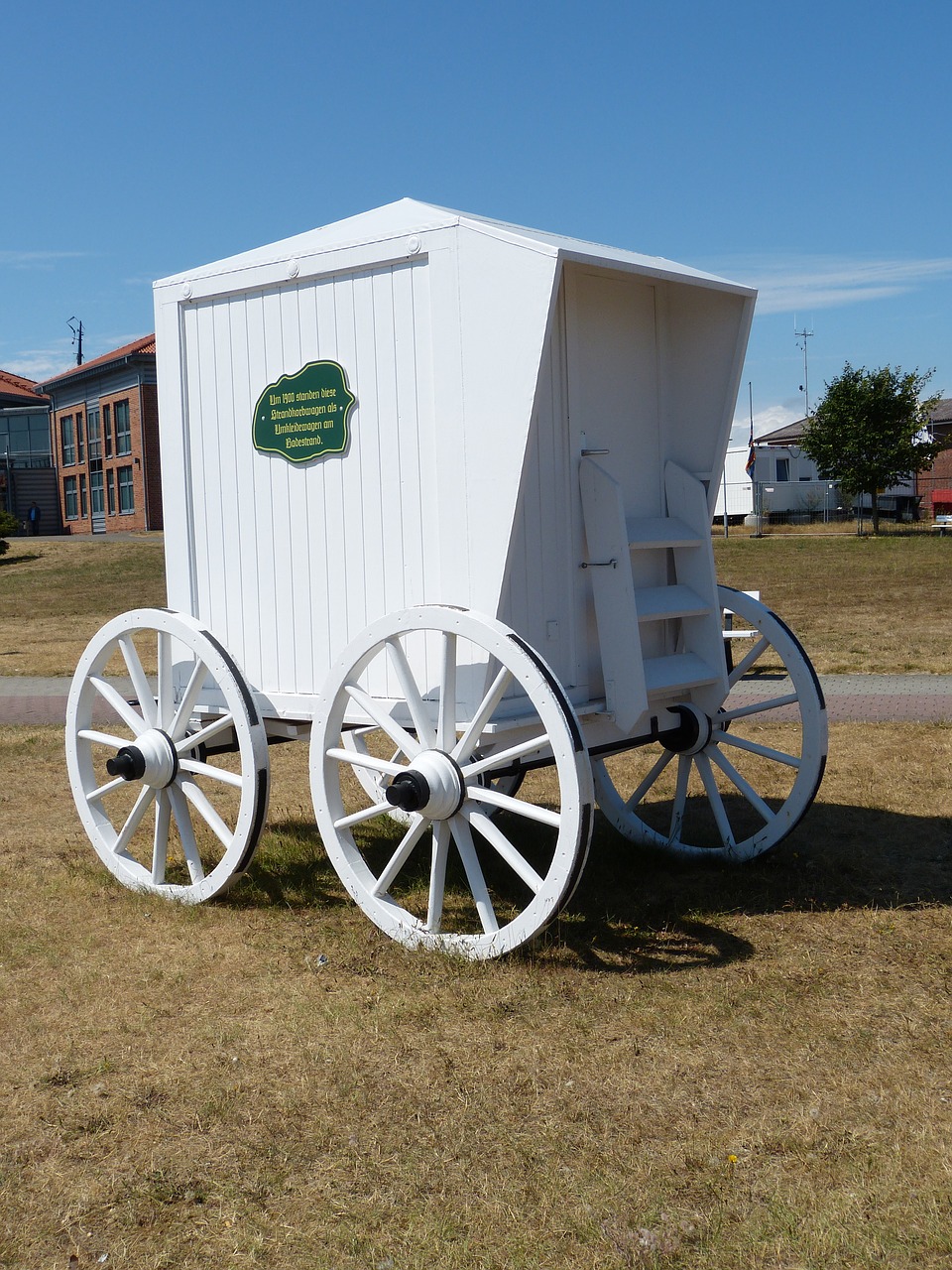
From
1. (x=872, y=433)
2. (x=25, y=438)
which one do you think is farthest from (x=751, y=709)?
(x=25, y=438)

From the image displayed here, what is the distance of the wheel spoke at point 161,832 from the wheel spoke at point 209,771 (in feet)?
0.54

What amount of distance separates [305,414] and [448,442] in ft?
2.59

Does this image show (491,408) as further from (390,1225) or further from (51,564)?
(51,564)

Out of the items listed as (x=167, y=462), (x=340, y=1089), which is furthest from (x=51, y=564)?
(x=340, y=1089)

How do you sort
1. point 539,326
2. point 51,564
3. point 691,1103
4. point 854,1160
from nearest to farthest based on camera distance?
point 854,1160, point 691,1103, point 539,326, point 51,564

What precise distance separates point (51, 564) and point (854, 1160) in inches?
1256

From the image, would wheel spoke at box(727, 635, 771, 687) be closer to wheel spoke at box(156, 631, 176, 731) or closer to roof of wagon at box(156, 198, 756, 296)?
roof of wagon at box(156, 198, 756, 296)

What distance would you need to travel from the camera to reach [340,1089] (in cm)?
369

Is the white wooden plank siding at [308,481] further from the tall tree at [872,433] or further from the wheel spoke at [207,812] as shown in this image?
the tall tree at [872,433]

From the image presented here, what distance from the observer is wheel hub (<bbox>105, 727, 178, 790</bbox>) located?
5.37 metres

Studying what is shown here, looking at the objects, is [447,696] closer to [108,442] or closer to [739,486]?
[739,486]

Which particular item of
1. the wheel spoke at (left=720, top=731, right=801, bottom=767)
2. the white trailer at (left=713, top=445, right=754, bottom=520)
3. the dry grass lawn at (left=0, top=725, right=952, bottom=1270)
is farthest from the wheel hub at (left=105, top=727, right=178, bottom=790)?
the white trailer at (left=713, top=445, right=754, bottom=520)

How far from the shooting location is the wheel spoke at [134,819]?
5535 millimetres

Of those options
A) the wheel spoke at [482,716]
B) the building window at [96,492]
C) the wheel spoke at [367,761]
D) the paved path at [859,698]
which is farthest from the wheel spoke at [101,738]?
the building window at [96,492]
